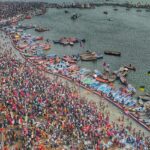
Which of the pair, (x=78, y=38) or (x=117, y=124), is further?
(x=78, y=38)

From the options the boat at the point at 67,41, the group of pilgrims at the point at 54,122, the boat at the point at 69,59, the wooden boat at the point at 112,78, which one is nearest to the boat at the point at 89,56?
the boat at the point at 69,59

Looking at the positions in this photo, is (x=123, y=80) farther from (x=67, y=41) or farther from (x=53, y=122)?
(x=67, y=41)

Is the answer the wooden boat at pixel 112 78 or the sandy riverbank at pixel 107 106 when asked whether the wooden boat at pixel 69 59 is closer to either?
the sandy riverbank at pixel 107 106

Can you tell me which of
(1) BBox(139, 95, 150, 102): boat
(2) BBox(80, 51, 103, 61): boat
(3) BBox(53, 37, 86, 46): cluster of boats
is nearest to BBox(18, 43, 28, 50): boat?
(3) BBox(53, 37, 86, 46): cluster of boats

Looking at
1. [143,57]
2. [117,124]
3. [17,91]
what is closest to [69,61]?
[143,57]

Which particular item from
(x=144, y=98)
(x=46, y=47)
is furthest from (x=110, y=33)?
(x=144, y=98)

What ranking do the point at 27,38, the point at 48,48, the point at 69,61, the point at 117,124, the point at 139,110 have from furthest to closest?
the point at 27,38, the point at 48,48, the point at 69,61, the point at 139,110, the point at 117,124

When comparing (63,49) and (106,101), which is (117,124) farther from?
(63,49)
